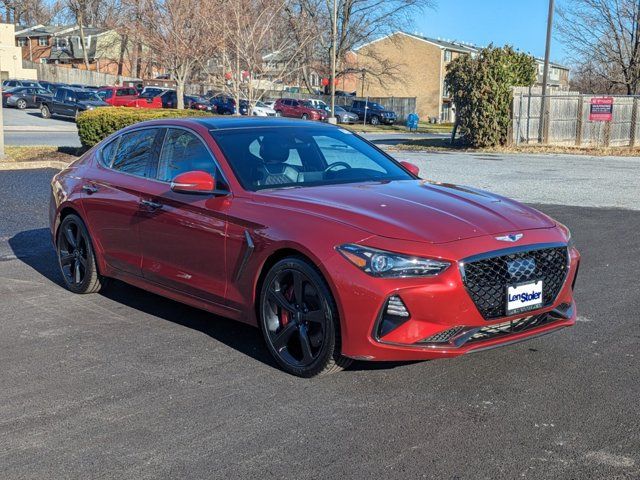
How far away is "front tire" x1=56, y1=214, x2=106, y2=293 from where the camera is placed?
22.0 feet

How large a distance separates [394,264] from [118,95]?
4435 centimetres

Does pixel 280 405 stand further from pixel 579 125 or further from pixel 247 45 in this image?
pixel 579 125

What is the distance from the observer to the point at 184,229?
5496mm

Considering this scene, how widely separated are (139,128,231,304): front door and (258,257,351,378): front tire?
516 mm

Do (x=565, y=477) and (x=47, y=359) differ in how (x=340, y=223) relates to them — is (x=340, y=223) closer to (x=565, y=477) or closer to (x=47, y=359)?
(x=565, y=477)

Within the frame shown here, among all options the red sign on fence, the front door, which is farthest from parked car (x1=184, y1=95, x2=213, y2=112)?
the front door

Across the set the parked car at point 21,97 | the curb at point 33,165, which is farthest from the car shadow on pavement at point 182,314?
the parked car at point 21,97

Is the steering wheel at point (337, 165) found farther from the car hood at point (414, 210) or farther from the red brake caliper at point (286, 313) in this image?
the red brake caliper at point (286, 313)

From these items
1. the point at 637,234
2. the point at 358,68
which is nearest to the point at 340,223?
the point at 637,234

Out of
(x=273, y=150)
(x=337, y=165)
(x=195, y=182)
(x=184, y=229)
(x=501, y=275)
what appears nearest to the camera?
(x=501, y=275)

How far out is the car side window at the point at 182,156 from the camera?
5.60 metres

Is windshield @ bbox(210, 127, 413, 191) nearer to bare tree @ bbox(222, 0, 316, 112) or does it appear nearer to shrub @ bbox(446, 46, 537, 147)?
bare tree @ bbox(222, 0, 316, 112)

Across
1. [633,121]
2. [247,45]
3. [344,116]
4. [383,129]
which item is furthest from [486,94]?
[344,116]

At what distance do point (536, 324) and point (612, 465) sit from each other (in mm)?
1267
